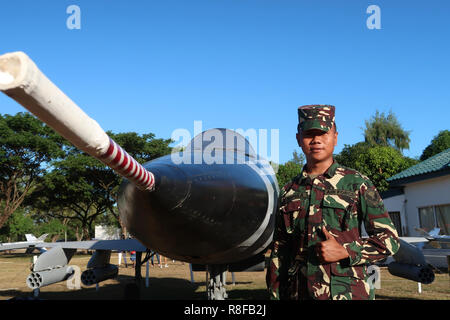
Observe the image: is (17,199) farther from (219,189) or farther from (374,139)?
(374,139)

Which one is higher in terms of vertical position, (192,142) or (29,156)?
(29,156)

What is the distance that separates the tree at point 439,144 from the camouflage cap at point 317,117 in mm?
31890

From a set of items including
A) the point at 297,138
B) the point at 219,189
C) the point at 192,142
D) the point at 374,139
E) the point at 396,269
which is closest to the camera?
the point at 297,138

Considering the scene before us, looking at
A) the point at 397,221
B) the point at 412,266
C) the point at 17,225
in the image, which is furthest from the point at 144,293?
the point at 17,225

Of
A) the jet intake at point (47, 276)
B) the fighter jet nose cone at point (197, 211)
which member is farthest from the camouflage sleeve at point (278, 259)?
the jet intake at point (47, 276)

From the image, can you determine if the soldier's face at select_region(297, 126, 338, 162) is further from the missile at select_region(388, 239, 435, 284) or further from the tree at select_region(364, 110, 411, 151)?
the tree at select_region(364, 110, 411, 151)

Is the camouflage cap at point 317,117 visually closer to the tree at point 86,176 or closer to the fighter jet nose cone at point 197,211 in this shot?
the fighter jet nose cone at point 197,211

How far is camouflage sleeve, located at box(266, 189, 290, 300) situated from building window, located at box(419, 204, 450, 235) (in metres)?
17.3

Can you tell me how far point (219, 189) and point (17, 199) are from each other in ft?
106

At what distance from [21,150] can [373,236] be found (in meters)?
32.1

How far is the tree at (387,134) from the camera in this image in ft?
151

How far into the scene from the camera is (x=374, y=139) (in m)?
46.2
